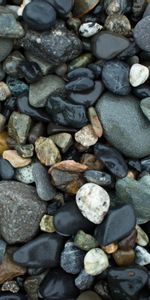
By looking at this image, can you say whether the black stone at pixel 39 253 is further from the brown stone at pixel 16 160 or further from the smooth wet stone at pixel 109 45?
the smooth wet stone at pixel 109 45

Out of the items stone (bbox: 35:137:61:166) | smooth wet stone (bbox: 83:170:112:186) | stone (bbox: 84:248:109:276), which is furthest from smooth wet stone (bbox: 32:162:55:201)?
stone (bbox: 84:248:109:276)

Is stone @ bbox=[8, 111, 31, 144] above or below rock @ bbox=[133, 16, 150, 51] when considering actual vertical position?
below

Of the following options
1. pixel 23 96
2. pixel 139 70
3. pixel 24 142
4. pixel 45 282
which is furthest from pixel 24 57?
pixel 45 282

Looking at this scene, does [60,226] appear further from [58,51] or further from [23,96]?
[58,51]

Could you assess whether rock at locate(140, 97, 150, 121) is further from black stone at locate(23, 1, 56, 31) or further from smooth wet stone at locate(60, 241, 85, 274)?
smooth wet stone at locate(60, 241, 85, 274)

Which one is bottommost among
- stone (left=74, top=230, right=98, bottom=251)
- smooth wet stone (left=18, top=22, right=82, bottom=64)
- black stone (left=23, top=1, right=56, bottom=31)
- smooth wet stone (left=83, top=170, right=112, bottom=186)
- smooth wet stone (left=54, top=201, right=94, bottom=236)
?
stone (left=74, top=230, right=98, bottom=251)

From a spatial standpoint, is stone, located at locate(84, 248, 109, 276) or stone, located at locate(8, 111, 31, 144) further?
stone, located at locate(8, 111, 31, 144)
